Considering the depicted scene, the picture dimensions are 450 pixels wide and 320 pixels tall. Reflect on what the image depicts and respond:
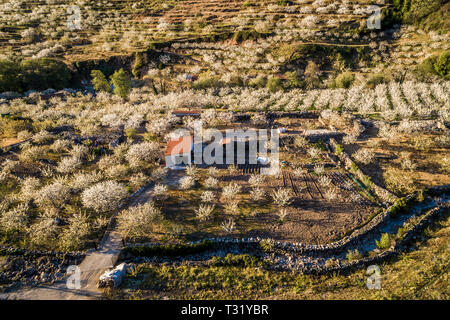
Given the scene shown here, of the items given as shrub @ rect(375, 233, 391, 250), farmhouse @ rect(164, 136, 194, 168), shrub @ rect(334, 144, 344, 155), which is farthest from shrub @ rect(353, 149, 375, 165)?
farmhouse @ rect(164, 136, 194, 168)

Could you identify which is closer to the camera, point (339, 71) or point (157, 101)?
point (157, 101)

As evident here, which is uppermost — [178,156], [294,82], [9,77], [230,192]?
[9,77]

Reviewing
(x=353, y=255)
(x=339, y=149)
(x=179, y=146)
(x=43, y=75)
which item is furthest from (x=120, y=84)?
(x=353, y=255)

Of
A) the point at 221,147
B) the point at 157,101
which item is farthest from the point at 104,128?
the point at 221,147

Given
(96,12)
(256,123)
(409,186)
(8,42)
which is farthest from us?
(96,12)

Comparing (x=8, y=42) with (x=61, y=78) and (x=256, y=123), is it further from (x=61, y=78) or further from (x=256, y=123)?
(x=256, y=123)

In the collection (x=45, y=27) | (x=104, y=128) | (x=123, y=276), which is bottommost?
(x=123, y=276)

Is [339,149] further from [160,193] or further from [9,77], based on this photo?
[9,77]

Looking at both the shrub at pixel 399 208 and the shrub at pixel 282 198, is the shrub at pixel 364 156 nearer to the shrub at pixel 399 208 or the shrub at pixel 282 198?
the shrub at pixel 399 208
